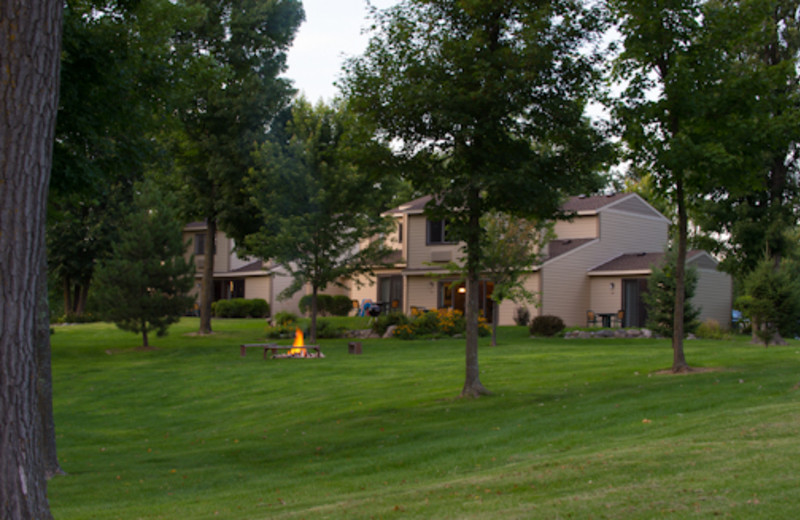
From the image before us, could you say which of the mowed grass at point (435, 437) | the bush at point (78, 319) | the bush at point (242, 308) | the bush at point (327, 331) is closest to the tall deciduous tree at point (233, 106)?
the bush at point (327, 331)

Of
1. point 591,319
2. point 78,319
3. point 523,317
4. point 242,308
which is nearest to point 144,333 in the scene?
point 523,317

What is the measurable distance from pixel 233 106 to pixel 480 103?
68.4 feet

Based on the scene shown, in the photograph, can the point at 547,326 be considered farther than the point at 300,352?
Yes

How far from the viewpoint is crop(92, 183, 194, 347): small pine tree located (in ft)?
94.7

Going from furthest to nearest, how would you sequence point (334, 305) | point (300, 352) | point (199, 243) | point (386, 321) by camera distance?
point (199, 243) → point (334, 305) → point (386, 321) → point (300, 352)

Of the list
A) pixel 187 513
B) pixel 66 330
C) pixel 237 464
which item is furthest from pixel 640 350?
pixel 66 330

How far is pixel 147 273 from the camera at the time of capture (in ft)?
95.8

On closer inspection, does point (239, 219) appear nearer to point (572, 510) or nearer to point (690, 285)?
point (690, 285)

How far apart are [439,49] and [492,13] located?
1186 mm

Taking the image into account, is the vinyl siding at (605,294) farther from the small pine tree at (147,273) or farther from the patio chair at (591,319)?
the small pine tree at (147,273)

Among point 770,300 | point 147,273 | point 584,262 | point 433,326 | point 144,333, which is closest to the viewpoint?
point 770,300

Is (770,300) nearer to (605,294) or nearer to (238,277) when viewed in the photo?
(605,294)

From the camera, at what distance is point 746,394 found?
43.5 feet

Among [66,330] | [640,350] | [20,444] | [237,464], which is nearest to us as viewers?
[20,444]
